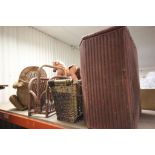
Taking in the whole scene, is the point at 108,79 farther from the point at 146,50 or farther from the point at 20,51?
the point at 20,51

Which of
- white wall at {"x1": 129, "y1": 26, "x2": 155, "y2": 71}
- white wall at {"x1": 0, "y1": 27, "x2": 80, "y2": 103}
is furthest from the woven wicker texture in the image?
white wall at {"x1": 129, "y1": 26, "x2": 155, "y2": 71}

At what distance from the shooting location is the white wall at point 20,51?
2244 millimetres

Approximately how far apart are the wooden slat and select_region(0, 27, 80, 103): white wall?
80 centimetres

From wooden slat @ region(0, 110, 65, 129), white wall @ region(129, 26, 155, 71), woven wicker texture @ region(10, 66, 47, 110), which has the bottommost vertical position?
wooden slat @ region(0, 110, 65, 129)

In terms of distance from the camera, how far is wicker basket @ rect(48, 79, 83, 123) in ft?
3.03

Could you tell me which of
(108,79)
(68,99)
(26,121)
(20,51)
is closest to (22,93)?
(26,121)

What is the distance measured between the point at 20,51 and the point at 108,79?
2116 mm

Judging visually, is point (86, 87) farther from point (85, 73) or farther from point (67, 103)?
point (67, 103)

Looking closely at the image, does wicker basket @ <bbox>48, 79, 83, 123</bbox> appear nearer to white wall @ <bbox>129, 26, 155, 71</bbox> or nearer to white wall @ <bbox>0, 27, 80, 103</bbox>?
white wall @ <bbox>0, 27, 80, 103</bbox>

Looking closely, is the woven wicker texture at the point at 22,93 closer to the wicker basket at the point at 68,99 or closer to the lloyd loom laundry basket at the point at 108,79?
the wicker basket at the point at 68,99
